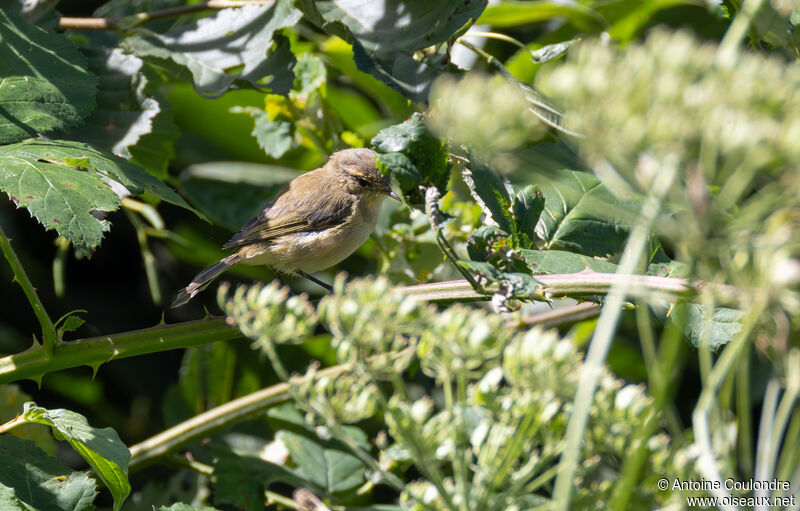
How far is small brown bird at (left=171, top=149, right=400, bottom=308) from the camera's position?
3.73m

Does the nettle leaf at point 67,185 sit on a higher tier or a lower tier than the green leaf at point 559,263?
higher

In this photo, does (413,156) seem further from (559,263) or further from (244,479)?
(244,479)

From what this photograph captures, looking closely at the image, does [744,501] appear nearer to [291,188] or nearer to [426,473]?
[426,473]

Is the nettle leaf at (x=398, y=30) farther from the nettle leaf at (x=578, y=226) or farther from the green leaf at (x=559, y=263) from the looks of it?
the green leaf at (x=559, y=263)

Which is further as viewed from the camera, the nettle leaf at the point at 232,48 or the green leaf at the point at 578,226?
the nettle leaf at the point at 232,48

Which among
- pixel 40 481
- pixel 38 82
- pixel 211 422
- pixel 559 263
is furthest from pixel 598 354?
pixel 38 82

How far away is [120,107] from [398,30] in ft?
3.41

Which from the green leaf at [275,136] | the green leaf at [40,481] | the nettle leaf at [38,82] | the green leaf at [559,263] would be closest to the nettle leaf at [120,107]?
the nettle leaf at [38,82]

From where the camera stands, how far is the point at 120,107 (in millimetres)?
2748

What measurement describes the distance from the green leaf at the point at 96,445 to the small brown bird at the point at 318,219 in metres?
1.85

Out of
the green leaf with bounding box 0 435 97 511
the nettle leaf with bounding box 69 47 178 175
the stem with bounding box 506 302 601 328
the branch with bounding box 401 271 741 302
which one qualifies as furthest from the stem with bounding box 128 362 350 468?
the nettle leaf with bounding box 69 47 178 175

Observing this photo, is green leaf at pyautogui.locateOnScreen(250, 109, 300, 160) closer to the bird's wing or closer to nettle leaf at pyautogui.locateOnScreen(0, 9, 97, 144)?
the bird's wing

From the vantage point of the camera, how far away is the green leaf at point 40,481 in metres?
1.87

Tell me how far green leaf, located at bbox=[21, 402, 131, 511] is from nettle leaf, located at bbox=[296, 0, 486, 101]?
4.07 feet
